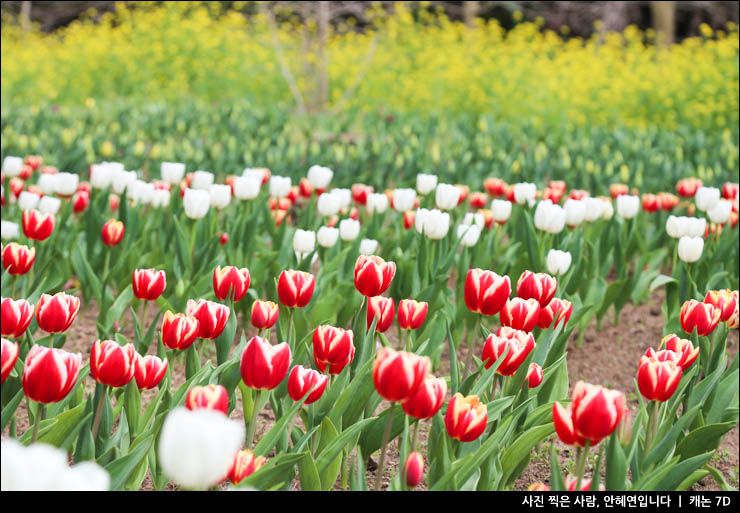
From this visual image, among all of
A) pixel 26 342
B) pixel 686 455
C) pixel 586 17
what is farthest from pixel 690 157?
pixel 586 17

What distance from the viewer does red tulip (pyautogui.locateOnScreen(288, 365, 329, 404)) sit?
1.66m

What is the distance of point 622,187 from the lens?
4.36m

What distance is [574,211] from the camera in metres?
3.48

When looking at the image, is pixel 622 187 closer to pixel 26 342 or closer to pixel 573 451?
pixel 573 451

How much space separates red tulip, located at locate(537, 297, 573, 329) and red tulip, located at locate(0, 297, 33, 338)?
114cm

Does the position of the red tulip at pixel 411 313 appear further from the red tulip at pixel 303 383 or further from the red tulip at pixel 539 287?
the red tulip at pixel 303 383

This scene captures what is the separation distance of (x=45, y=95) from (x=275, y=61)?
10.6ft

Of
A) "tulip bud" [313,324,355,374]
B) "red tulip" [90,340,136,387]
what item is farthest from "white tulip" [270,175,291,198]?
"red tulip" [90,340,136,387]

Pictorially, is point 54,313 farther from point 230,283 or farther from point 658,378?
point 658,378

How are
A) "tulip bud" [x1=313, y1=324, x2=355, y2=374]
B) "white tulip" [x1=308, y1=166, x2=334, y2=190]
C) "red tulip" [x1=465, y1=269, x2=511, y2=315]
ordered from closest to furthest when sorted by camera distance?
"tulip bud" [x1=313, y1=324, x2=355, y2=374], "red tulip" [x1=465, y1=269, x2=511, y2=315], "white tulip" [x1=308, y1=166, x2=334, y2=190]

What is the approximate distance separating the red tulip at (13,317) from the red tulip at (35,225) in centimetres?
121

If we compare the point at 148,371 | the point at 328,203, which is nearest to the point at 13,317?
the point at 148,371

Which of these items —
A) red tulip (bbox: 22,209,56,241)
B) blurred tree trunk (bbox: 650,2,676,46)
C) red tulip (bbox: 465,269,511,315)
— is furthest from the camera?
blurred tree trunk (bbox: 650,2,676,46)

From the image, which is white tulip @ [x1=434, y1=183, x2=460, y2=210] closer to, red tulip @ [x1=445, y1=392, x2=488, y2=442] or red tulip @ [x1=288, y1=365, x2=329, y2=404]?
red tulip @ [x1=288, y1=365, x2=329, y2=404]
